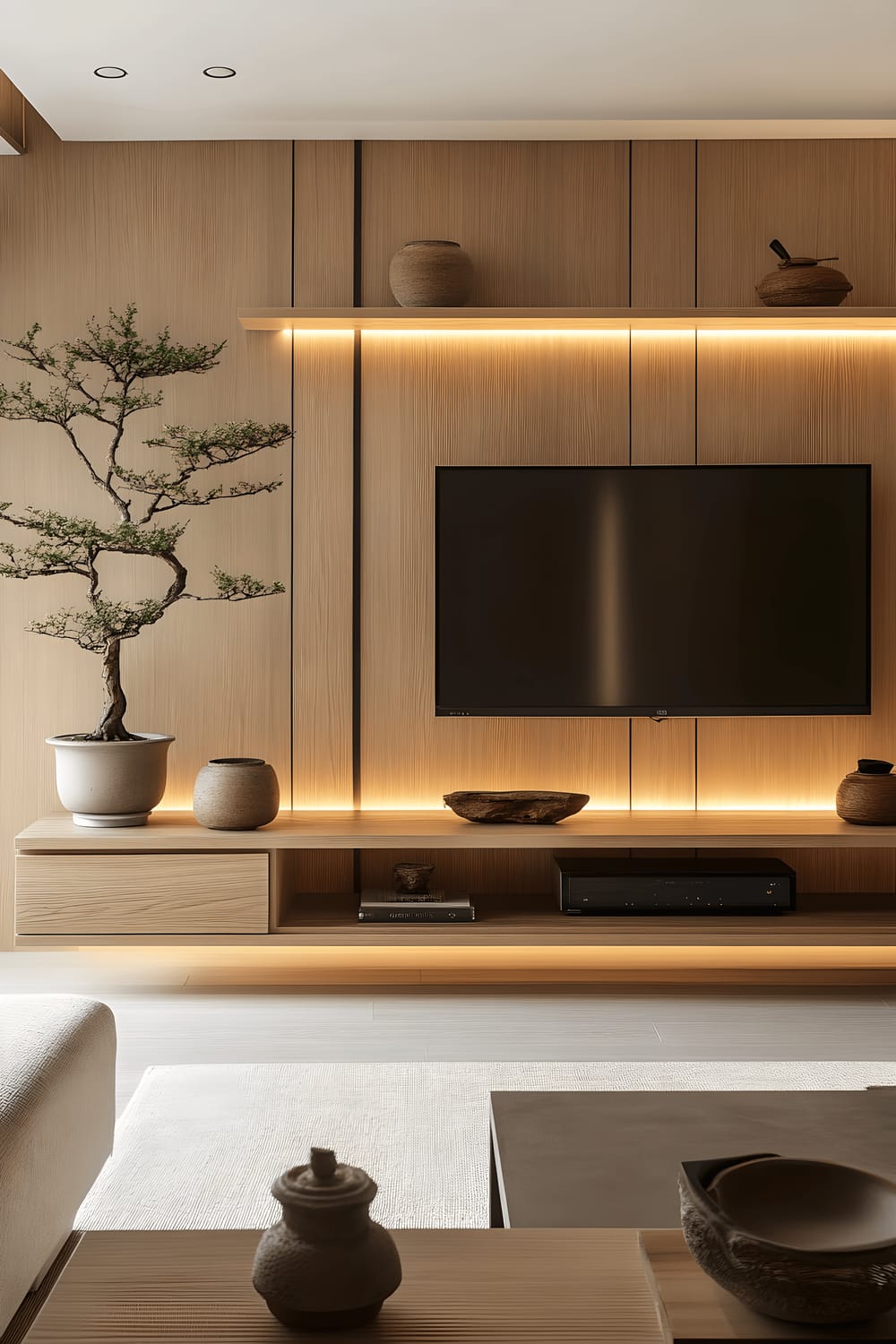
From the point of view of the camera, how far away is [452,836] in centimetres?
345

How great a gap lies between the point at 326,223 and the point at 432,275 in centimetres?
50

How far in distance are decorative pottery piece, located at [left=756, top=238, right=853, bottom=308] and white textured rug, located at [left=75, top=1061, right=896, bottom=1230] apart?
7.66 feet

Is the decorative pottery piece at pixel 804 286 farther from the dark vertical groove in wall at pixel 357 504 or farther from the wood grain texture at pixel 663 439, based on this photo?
the dark vertical groove in wall at pixel 357 504

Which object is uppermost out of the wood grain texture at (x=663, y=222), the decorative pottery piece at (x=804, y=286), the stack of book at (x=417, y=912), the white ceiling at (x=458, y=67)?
the white ceiling at (x=458, y=67)

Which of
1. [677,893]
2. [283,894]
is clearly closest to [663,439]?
[677,893]

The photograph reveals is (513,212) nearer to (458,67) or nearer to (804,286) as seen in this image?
(458,67)

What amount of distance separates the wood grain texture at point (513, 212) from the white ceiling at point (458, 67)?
→ 12cm

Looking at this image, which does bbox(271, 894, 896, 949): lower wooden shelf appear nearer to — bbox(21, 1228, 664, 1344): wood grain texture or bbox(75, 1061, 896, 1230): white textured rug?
bbox(75, 1061, 896, 1230): white textured rug

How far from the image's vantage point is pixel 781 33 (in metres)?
3.08

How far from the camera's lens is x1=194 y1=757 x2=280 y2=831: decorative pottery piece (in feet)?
11.5

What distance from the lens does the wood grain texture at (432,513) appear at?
12.8 feet

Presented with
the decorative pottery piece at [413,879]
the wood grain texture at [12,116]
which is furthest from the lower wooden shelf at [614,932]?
the wood grain texture at [12,116]

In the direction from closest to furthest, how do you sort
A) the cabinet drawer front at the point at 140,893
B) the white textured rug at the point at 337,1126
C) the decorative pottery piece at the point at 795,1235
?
the decorative pottery piece at the point at 795,1235
the white textured rug at the point at 337,1126
the cabinet drawer front at the point at 140,893

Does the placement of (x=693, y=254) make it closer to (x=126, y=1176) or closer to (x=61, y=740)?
(x=61, y=740)
